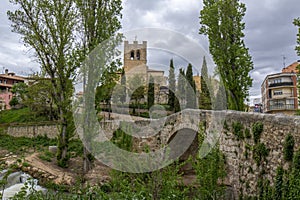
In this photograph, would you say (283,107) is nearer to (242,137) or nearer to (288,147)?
(242,137)

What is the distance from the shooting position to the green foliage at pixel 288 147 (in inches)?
238

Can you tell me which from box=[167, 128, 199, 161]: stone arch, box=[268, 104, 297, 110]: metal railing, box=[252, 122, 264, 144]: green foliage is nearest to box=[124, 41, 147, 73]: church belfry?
box=[167, 128, 199, 161]: stone arch

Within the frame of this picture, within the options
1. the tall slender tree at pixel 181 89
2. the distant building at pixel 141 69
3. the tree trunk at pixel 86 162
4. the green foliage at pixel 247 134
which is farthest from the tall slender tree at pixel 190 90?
the green foliage at pixel 247 134

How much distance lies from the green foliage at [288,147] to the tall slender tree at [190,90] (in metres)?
20.4

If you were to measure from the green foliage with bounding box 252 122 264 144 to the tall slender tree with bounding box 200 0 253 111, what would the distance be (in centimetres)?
490

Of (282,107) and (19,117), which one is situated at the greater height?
(282,107)

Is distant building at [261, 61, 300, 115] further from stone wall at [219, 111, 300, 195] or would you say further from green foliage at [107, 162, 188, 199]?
green foliage at [107, 162, 188, 199]

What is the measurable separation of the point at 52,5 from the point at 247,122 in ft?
38.1

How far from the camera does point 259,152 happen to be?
289 inches

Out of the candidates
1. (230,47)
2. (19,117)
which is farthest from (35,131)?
(230,47)

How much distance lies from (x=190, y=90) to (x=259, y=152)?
19832 millimetres

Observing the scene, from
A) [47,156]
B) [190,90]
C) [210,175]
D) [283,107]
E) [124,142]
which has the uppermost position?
[190,90]

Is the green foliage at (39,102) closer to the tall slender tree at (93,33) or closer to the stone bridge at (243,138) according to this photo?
the tall slender tree at (93,33)

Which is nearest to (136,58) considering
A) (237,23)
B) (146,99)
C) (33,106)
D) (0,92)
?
(237,23)
